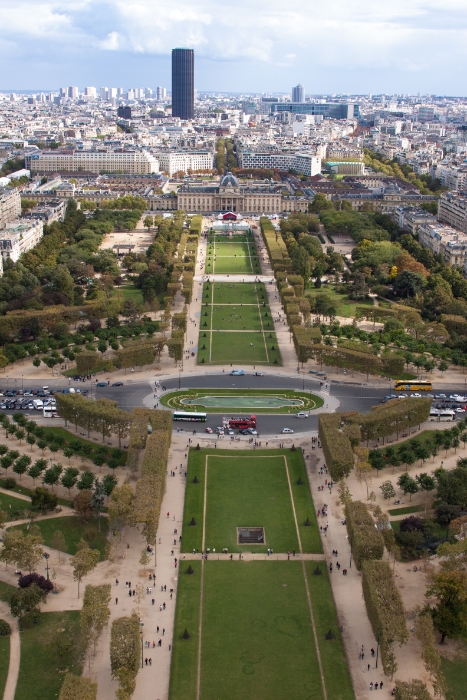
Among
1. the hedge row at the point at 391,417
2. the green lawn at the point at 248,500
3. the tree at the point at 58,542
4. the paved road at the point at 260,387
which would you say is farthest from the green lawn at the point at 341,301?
the tree at the point at 58,542

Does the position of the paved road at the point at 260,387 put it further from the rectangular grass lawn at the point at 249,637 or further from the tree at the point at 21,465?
the rectangular grass lawn at the point at 249,637

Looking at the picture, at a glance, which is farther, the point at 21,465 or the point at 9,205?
the point at 9,205

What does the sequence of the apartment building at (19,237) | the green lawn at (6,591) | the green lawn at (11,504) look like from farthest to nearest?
the apartment building at (19,237) → the green lawn at (11,504) → the green lawn at (6,591)

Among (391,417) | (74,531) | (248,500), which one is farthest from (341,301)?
(74,531)

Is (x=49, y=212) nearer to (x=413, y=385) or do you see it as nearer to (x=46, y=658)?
(x=413, y=385)

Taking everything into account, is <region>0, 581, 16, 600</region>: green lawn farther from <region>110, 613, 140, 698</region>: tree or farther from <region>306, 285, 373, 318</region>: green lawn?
<region>306, 285, 373, 318</region>: green lawn
